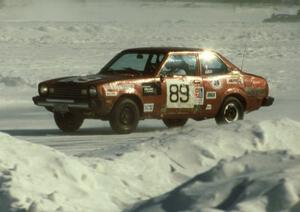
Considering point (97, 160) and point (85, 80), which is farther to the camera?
point (85, 80)

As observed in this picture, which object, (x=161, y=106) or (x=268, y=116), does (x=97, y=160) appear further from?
(x=268, y=116)

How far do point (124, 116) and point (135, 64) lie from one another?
1406 millimetres

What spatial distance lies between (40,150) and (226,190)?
2.47 metres

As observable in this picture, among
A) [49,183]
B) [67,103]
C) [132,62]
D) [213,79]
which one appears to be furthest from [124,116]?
[49,183]

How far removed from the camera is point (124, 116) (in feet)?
50.2

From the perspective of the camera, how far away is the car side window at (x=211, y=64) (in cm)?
1627

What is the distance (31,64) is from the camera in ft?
108

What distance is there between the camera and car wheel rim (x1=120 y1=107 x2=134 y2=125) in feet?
50.0

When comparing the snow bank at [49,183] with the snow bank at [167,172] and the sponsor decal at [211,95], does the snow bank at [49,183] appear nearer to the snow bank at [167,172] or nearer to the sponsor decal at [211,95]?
the snow bank at [167,172]

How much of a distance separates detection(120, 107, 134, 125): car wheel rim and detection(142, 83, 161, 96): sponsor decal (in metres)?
0.37

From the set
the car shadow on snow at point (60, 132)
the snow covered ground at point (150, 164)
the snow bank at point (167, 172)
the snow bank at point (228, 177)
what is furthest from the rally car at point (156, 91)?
the snow bank at point (228, 177)

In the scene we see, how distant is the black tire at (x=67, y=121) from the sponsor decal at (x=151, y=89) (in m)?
1.20

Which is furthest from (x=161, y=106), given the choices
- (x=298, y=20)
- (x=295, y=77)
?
(x=298, y=20)

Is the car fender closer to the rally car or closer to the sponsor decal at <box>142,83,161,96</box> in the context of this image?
the rally car
